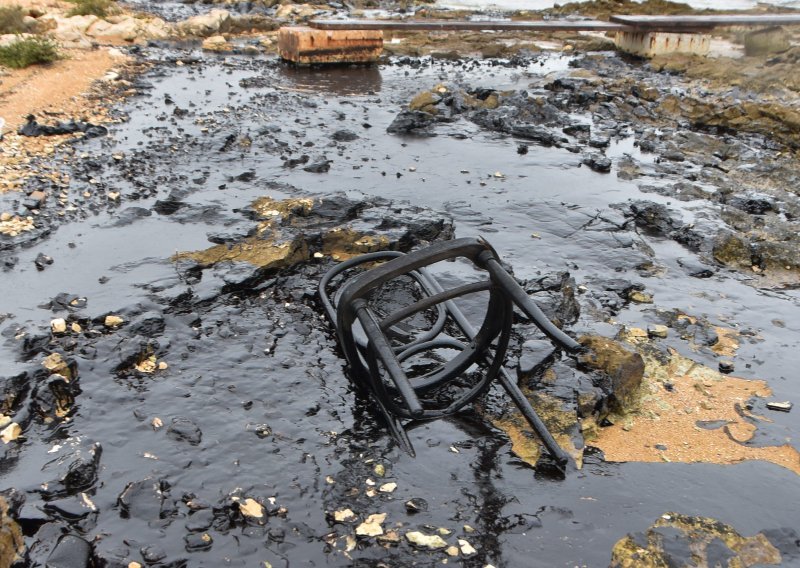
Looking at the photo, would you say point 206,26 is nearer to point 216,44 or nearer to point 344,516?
point 216,44

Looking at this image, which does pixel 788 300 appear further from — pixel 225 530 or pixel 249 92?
pixel 249 92

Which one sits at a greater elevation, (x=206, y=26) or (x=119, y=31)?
(x=206, y=26)

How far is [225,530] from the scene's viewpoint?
3.57 meters

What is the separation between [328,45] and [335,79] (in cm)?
158

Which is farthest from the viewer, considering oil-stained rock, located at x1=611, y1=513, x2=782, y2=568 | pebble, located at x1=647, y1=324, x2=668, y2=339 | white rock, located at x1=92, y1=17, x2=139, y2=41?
white rock, located at x1=92, y1=17, x2=139, y2=41

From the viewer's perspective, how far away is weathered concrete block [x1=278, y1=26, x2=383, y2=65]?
15.7 metres

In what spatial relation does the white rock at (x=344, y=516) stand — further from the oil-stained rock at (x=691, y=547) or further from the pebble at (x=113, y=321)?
the pebble at (x=113, y=321)

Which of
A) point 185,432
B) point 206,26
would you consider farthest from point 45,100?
point 206,26

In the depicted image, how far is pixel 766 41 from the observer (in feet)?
58.3

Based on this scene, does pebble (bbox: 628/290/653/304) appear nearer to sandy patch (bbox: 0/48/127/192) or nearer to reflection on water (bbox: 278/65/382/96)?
sandy patch (bbox: 0/48/127/192)

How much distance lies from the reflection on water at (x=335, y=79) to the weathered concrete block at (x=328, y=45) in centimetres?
22

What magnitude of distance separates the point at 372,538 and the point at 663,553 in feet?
5.42

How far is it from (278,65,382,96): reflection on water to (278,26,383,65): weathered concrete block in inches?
8.8

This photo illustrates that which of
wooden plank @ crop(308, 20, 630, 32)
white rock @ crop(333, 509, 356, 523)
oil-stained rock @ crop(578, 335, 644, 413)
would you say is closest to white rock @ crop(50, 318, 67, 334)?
white rock @ crop(333, 509, 356, 523)
